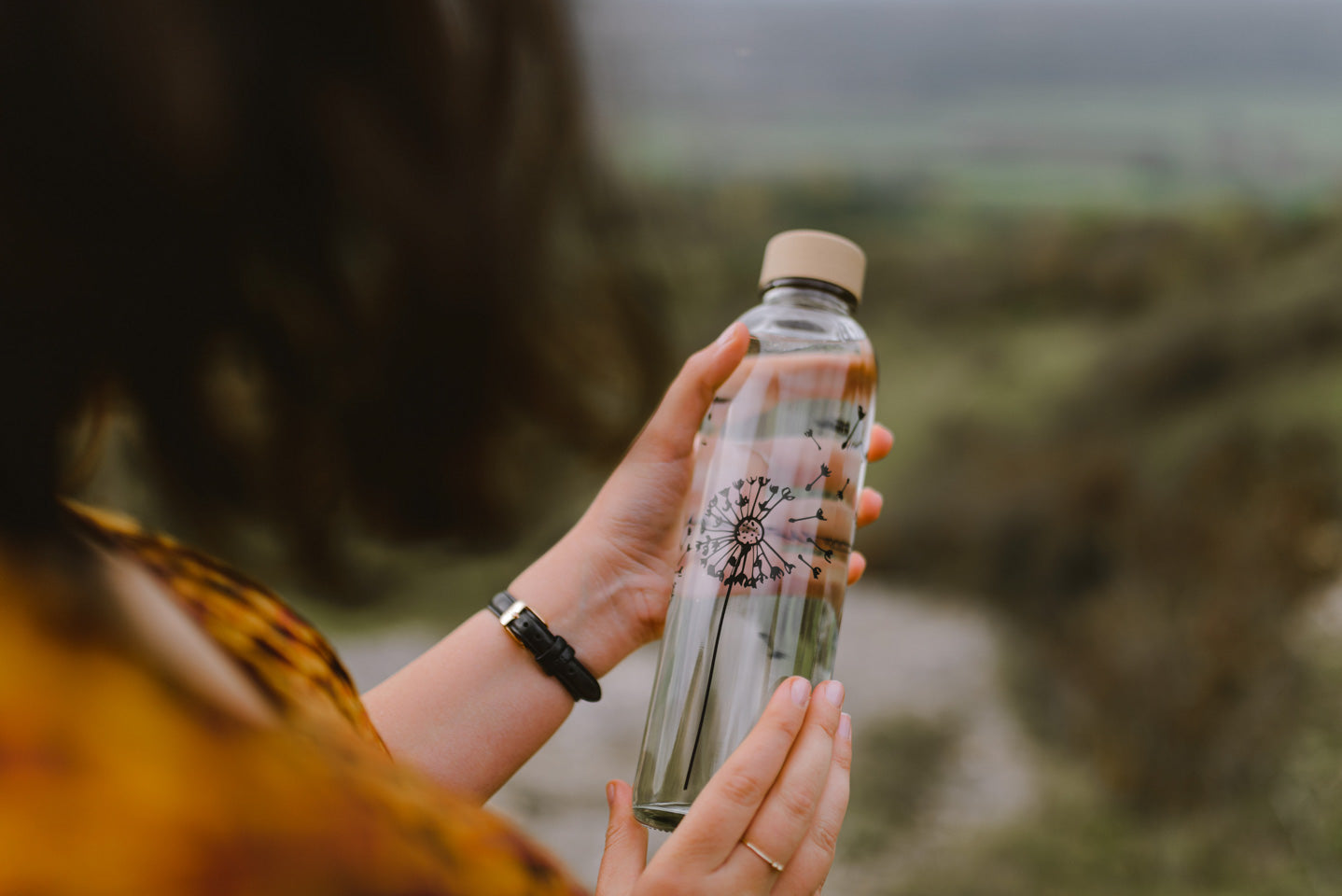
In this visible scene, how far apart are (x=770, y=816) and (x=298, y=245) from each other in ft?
1.22

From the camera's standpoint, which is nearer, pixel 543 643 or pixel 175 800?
pixel 175 800

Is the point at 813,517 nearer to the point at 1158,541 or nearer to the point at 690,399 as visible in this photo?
the point at 690,399

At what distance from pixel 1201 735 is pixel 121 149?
2318 mm

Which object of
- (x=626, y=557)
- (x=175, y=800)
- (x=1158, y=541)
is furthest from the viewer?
(x=1158, y=541)

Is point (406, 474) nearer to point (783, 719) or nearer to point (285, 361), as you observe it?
point (285, 361)

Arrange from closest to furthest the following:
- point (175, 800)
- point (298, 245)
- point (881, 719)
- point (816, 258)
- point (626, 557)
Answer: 1. point (175, 800)
2. point (298, 245)
3. point (816, 258)
4. point (626, 557)
5. point (881, 719)

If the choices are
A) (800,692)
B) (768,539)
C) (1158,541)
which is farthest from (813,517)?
(1158,541)

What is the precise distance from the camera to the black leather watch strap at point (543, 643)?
0.71 metres

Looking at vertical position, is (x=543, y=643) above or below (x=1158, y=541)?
below

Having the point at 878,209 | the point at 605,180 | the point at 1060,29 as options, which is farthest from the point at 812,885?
the point at 878,209

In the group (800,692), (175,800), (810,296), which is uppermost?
(810,296)

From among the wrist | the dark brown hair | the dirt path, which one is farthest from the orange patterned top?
the dirt path

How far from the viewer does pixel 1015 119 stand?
2.54 meters

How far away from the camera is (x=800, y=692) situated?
526 millimetres
